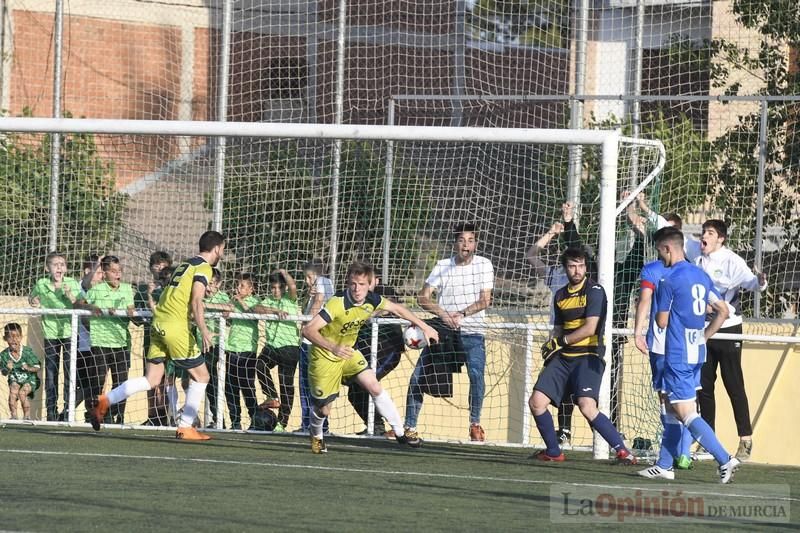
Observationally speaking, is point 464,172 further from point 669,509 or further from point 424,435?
point 669,509

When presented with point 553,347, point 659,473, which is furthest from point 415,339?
point 659,473

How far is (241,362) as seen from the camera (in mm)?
13094

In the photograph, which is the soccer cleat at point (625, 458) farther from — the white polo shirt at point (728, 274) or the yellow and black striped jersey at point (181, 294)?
the yellow and black striped jersey at point (181, 294)

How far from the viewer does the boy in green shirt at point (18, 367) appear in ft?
43.4

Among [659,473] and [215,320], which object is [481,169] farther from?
[659,473]

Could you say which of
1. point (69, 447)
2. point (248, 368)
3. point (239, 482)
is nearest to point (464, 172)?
point (248, 368)

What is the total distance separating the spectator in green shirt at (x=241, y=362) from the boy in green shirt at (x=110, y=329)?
99 centimetres

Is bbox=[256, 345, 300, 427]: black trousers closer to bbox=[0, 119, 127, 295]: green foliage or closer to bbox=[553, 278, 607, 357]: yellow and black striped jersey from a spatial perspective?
bbox=[0, 119, 127, 295]: green foliage

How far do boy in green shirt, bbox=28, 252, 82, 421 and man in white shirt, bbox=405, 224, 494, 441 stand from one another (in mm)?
3417

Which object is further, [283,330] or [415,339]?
[283,330]

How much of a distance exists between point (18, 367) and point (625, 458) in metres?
6.14

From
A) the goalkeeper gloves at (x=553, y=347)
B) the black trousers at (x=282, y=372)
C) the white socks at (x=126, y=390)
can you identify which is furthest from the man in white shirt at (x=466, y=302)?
the white socks at (x=126, y=390)

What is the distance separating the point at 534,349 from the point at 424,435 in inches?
53.3

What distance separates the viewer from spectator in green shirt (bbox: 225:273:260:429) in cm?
1298
